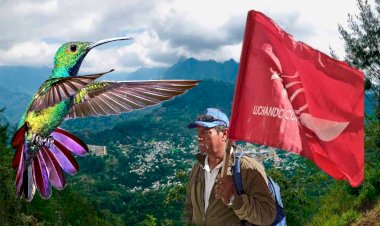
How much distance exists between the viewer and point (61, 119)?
3092 mm

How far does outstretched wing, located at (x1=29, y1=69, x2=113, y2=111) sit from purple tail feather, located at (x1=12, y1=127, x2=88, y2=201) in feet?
1.27

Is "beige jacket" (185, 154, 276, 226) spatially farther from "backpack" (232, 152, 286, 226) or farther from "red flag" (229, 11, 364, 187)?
"red flag" (229, 11, 364, 187)

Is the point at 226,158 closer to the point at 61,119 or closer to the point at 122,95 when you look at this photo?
the point at 122,95

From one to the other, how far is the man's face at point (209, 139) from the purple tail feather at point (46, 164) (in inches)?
55.5

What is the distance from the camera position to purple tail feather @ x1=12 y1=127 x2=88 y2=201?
281 cm

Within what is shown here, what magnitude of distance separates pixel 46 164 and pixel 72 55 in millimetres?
723

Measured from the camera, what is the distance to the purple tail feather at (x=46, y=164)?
9.23 feet

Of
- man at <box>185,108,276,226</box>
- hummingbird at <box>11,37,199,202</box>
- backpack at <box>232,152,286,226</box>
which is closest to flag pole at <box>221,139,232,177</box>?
man at <box>185,108,276,226</box>

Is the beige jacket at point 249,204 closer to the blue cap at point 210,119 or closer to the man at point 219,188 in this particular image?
the man at point 219,188

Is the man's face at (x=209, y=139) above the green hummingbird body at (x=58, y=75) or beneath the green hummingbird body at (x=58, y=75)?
beneath

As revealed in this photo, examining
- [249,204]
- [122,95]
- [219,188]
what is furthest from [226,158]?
[122,95]

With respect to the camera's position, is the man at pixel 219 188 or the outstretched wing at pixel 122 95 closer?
the outstretched wing at pixel 122 95

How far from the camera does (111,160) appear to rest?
191 meters

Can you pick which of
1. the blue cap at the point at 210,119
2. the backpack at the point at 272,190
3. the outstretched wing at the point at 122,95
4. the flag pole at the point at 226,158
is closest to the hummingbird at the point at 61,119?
the outstretched wing at the point at 122,95
